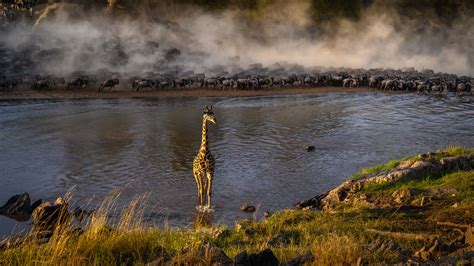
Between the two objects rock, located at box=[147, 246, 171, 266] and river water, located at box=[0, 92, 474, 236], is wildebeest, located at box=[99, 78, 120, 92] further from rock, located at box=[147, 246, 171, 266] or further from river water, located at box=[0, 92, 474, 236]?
rock, located at box=[147, 246, 171, 266]

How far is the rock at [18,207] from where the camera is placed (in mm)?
15891

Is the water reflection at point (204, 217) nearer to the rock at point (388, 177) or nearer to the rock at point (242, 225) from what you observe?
the rock at point (242, 225)

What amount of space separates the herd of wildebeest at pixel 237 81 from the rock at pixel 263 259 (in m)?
41.1

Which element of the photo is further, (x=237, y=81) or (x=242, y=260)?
Result: (x=237, y=81)

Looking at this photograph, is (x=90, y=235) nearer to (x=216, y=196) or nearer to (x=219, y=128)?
(x=216, y=196)

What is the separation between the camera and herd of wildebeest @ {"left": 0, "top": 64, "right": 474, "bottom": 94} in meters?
47.9

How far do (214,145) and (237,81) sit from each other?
24375 mm

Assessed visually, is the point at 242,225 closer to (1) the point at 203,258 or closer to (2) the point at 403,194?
(1) the point at 203,258

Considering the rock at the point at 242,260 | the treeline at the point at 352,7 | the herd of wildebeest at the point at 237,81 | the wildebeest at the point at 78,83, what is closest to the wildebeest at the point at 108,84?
the herd of wildebeest at the point at 237,81

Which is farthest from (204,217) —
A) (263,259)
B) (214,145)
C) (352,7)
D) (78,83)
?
(352,7)

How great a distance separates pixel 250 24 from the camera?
242 feet

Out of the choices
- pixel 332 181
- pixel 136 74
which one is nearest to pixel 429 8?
pixel 136 74

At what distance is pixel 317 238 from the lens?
9.88 meters

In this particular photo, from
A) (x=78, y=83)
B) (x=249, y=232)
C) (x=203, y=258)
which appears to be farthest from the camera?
(x=78, y=83)
